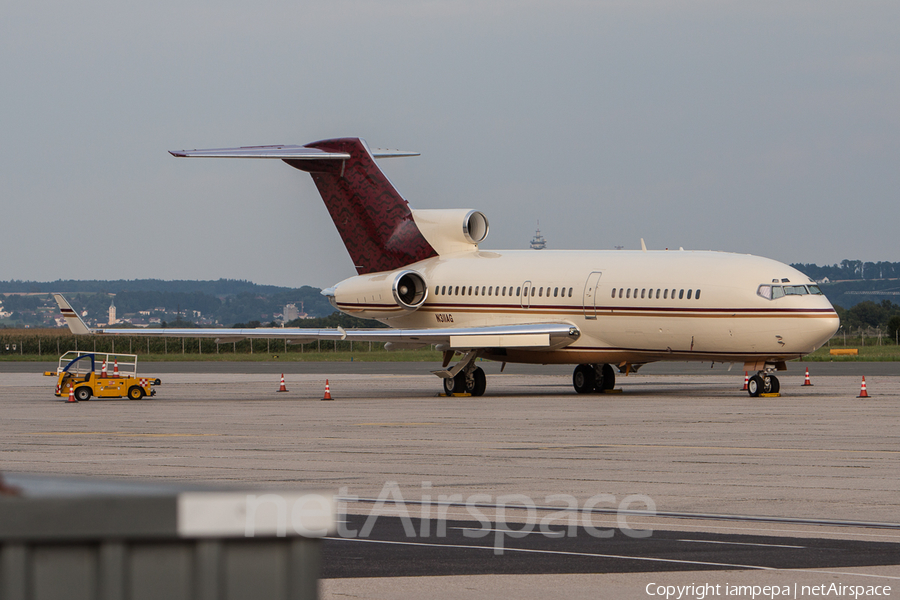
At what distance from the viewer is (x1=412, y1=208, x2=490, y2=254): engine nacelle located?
1494 inches

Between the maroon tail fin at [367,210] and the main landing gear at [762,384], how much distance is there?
11.5 metres

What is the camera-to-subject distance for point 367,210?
39.1m

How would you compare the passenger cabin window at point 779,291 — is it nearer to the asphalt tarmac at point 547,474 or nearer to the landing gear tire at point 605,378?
the asphalt tarmac at point 547,474

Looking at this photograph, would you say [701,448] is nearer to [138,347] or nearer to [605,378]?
[605,378]

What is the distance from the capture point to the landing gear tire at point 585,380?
35.5 metres

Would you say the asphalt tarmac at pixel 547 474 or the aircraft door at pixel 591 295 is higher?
the aircraft door at pixel 591 295

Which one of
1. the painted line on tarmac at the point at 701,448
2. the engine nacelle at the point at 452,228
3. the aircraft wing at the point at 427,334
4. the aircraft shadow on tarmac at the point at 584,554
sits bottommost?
the aircraft shadow on tarmac at the point at 584,554

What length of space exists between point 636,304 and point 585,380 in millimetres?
4309

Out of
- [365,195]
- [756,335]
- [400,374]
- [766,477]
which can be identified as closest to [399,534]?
[766,477]

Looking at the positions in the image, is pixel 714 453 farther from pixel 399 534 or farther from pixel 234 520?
pixel 234 520

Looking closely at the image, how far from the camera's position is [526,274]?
35156 millimetres

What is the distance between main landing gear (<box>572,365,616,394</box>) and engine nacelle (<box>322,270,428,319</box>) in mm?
5284

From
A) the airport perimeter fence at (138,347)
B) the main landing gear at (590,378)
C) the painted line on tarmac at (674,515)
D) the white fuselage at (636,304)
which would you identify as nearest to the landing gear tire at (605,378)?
the main landing gear at (590,378)

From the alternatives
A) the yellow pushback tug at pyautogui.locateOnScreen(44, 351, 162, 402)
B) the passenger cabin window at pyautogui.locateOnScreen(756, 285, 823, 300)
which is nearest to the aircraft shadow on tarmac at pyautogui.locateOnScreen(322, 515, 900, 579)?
the passenger cabin window at pyautogui.locateOnScreen(756, 285, 823, 300)
